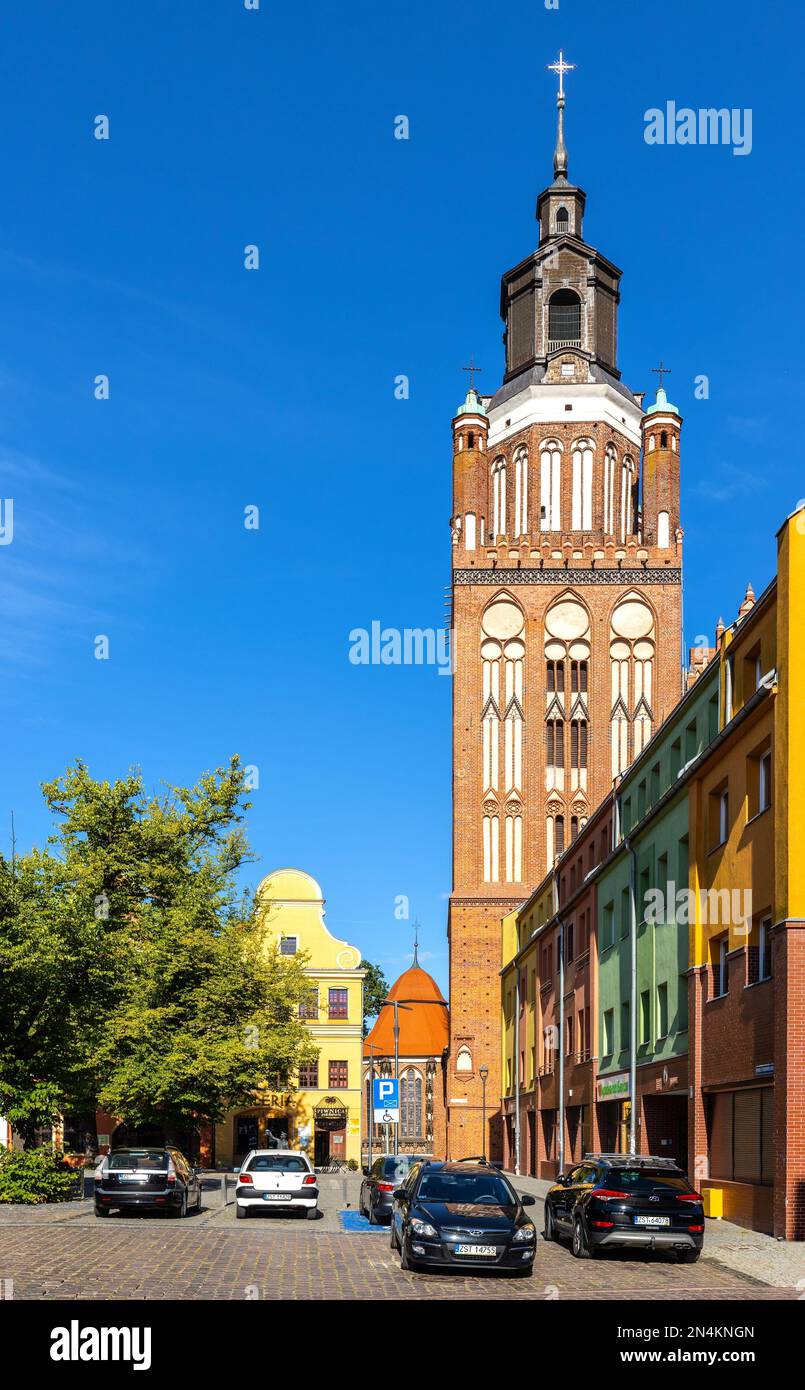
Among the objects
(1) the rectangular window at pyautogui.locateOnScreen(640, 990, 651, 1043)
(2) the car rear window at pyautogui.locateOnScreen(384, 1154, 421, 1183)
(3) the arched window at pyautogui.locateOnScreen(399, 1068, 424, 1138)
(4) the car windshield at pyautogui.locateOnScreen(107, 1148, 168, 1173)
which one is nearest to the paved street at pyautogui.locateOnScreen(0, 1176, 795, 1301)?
(4) the car windshield at pyautogui.locateOnScreen(107, 1148, 168, 1173)

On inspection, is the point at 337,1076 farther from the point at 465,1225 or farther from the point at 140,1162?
the point at 465,1225

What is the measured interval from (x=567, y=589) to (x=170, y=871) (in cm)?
3433

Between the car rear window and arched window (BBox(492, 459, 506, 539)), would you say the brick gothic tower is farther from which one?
the car rear window

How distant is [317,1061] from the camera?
69.8m

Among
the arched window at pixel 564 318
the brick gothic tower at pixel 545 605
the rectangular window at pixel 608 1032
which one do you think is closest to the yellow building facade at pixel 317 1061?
the brick gothic tower at pixel 545 605

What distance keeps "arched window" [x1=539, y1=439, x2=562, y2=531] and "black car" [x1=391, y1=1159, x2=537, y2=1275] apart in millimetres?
61415

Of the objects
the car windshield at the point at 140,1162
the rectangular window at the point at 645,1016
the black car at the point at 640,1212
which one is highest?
the rectangular window at the point at 645,1016

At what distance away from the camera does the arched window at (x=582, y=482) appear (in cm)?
7906

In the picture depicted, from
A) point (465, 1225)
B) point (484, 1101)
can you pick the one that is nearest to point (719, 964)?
point (465, 1225)

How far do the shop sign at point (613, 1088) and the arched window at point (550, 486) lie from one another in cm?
3957

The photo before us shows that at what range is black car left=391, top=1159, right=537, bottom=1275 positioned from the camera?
17781 millimetres

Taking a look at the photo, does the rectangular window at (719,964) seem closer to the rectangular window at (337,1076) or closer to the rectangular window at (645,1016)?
the rectangular window at (645,1016)
